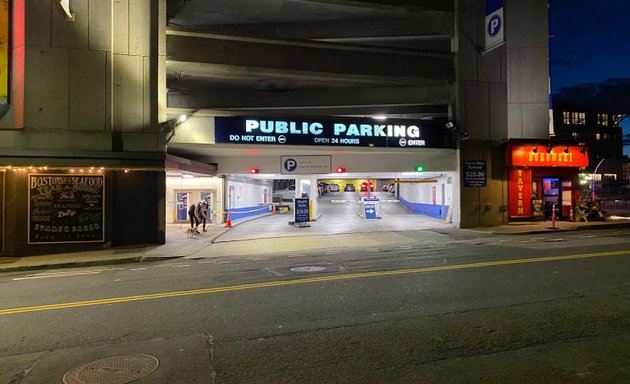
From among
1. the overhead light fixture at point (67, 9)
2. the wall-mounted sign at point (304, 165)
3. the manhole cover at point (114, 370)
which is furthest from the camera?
the wall-mounted sign at point (304, 165)

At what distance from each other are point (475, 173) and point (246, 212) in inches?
567

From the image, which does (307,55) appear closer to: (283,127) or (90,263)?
(283,127)

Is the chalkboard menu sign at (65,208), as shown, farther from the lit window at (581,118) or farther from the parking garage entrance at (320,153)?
the lit window at (581,118)

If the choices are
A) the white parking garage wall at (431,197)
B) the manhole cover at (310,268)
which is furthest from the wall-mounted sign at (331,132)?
the manhole cover at (310,268)

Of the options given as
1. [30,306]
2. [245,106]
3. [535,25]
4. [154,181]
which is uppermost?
[535,25]

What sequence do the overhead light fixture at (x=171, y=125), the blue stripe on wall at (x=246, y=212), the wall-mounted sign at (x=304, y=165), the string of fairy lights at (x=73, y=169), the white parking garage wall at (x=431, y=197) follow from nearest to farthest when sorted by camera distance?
1. the string of fairy lights at (x=73, y=169)
2. the overhead light fixture at (x=171, y=125)
3. the wall-mounted sign at (x=304, y=165)
4. the white parking garage wall at (x=431, y=197)
5. the blue stripe on wall at (x=246, y=212)

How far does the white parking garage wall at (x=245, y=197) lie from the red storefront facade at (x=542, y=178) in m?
14.8

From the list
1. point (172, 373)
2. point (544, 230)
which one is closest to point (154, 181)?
point (172, 373)

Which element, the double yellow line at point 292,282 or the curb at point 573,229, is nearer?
the double yellow line at point 292,282

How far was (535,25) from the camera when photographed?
68.2 feet

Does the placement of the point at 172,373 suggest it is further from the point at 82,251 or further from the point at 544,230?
the point at 544,230

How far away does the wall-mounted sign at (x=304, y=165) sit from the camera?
2064 cm

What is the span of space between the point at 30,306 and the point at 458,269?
327 inches

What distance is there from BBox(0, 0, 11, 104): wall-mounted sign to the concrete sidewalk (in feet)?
18.2
